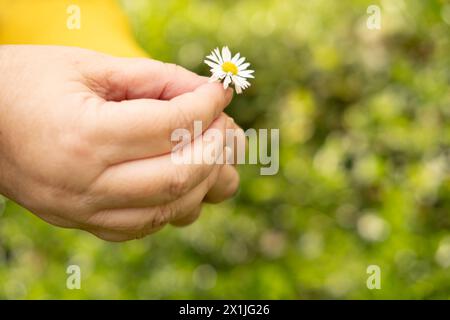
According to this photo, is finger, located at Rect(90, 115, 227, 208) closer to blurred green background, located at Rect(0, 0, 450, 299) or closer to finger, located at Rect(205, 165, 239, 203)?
finger, located at Rect(205, 165, 239, 203)

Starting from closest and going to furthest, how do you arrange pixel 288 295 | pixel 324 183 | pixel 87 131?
pixel 87 131 → pixel 288 295 → pixel 324 183

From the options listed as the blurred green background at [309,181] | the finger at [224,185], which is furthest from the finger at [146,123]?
the blurred green background at [309,181]

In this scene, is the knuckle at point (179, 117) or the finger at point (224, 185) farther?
the finger at point (224, 185)

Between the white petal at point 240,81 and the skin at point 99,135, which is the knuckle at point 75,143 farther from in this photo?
the white petal at point 240,81

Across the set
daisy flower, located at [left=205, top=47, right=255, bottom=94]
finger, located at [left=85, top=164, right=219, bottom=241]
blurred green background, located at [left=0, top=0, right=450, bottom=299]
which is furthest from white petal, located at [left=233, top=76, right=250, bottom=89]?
blurred green background, located at [left=0, top=0, right=450, bottom=299]

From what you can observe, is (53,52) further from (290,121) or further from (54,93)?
(290,121)

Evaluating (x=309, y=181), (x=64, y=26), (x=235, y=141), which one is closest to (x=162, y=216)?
(x=235, y=141)
